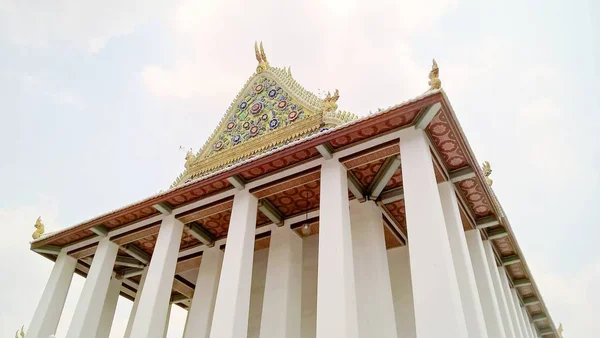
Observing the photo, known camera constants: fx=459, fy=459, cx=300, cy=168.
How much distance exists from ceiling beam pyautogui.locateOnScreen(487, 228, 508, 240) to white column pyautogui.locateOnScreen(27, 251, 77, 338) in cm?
939

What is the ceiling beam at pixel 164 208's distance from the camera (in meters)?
9.09

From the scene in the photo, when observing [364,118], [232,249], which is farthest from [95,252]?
[364,118]

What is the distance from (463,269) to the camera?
703cm

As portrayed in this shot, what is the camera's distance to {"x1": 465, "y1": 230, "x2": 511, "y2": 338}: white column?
26.0 ft

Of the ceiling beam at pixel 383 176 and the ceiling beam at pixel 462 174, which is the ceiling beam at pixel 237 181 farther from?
the ceiling beam at pixel 462 174

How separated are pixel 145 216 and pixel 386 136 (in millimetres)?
5328

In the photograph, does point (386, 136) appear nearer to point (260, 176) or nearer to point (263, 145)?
point (260, 176)

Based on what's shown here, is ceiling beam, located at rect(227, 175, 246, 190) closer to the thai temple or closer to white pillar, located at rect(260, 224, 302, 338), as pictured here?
the thai temple

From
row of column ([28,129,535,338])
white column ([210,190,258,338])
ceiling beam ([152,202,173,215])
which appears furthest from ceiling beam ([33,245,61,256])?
white column ([210,190,258,338])

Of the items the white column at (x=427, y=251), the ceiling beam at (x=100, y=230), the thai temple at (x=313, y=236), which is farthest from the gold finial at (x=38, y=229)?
the white column at (x=427, y=251)

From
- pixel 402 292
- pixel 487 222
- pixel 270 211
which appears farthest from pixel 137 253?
pixel 487 222

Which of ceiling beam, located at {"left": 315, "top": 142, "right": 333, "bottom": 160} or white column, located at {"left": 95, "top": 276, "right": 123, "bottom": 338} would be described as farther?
white column, located at {"left": 95, "top": 276, "right": 123, "bottom": 338}

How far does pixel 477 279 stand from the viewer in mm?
8477

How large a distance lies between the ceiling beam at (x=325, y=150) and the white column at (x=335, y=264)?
115 mm
